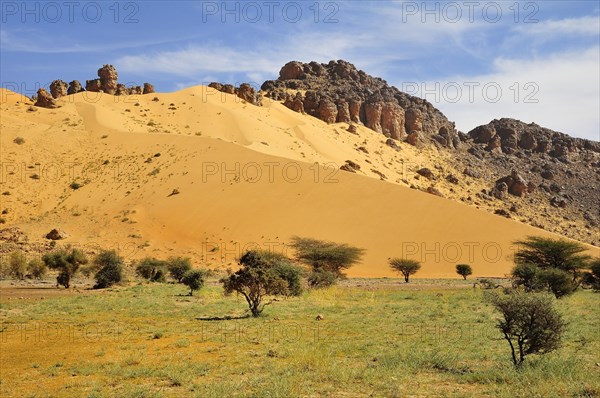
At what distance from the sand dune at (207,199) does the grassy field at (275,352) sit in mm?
20580

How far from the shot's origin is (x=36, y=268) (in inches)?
1335

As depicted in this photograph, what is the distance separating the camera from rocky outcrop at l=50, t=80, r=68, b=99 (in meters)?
77.1

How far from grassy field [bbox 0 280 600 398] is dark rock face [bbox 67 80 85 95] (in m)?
62.4

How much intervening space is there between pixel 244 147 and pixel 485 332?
4400cm

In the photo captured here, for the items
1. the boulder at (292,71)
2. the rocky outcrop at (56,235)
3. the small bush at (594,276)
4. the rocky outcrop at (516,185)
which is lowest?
the small bush at (594,276)

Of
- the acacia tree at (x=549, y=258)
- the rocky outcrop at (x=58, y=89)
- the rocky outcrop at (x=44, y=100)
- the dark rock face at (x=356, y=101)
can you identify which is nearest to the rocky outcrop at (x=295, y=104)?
the dark rock face at (x=356, y=101)

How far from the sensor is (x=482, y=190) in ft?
275

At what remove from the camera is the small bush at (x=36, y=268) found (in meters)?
33.8

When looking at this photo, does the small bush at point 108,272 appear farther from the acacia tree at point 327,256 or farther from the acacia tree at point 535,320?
the acacia tree at point 535,320

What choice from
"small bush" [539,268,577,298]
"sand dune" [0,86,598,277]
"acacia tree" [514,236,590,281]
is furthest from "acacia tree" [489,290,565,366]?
"sand dune" [0,86,598,277]

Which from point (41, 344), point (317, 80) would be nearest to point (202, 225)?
point (41, 344)

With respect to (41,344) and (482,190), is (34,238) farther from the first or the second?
(482,190)

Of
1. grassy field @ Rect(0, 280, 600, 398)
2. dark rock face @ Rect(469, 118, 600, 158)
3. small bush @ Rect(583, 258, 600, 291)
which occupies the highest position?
dark rock face @ Rect(469, 118, 600, 158)

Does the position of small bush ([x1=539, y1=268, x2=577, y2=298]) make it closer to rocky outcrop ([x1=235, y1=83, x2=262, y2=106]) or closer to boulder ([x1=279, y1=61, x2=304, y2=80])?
rocky outcrop ([x1=235, y1=83, x2=262, y2=106])
